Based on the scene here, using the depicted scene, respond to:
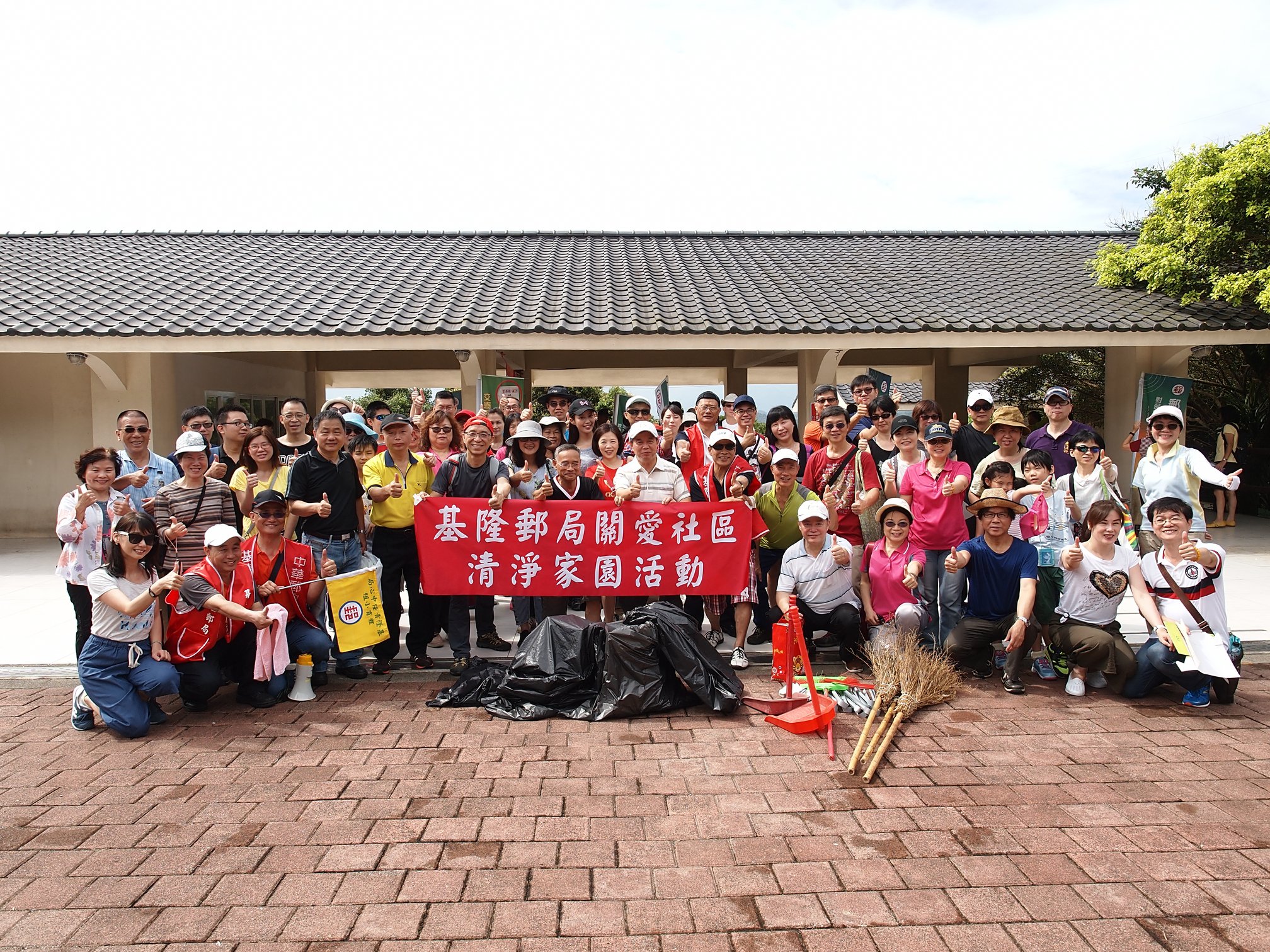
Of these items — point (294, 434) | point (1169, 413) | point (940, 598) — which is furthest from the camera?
point (1169, 413)

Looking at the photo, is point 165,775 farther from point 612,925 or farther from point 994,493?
point 994,493

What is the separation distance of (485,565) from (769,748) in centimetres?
233

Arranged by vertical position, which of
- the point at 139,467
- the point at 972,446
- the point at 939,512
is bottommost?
the point at 939,512

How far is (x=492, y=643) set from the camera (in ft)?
18.8

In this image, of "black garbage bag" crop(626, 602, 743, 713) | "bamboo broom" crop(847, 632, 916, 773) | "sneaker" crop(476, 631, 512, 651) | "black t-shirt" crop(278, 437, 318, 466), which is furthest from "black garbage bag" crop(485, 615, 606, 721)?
"black t-shirt" crop(278, 437, 318, 466)

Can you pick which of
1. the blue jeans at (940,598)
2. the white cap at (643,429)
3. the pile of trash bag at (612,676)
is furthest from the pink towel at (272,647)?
the blue jeans at (940,598)

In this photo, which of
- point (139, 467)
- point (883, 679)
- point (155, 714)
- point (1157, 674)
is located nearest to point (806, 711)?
point (883, 679)

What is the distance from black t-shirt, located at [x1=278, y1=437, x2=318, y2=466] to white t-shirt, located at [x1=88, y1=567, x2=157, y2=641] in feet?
4.27

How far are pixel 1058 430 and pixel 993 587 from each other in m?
1.84

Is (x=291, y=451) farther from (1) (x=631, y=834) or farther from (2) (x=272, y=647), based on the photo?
(1) (x=631, y=834)

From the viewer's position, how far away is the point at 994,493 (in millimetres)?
5117

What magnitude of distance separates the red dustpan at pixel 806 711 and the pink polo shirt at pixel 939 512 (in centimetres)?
136

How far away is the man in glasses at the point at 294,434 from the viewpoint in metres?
5.43

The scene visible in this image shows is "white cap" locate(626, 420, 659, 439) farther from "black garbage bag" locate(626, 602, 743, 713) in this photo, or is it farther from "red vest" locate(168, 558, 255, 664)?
"red vest" locate(168, 558, 255, 664)
